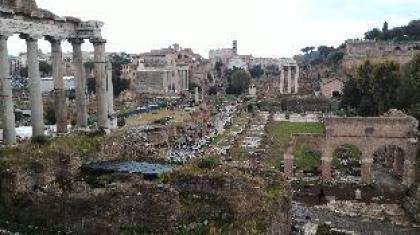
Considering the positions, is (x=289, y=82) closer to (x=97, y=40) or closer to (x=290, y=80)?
(x=290, y=80)

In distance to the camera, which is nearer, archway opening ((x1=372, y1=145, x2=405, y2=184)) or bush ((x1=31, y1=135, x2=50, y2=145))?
bush ((x1=31, y1=135, x2=50, y2=145))

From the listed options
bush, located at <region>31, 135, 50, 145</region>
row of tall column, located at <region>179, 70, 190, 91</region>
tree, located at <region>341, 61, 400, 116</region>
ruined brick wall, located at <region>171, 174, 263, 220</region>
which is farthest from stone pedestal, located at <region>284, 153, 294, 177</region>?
row of tall column, located at <region>179, 70, 190, 91</region>

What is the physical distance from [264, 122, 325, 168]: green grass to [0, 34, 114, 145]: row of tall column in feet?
52.9

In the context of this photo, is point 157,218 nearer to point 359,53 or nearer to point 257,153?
point 257,153

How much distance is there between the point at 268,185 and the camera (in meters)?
21.4

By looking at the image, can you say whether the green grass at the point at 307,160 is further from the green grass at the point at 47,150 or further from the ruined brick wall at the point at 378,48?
the ruined brick wall at the point at 378,48

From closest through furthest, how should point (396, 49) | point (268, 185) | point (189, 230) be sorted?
point (189, 230), point (268, 185), point (396, 49)

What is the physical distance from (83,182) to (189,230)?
523cm

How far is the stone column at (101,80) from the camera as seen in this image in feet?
90.2

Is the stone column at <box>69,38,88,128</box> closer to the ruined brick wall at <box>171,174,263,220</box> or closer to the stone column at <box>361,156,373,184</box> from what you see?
the ruined brick wall at <box>171,174,263,220</box>

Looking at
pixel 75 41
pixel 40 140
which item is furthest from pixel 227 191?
pixel 75 41

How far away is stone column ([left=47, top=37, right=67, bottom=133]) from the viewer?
86.1ft

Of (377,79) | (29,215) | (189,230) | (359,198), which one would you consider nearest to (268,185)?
(189,230)

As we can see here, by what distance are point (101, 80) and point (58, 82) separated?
2.28 meters
